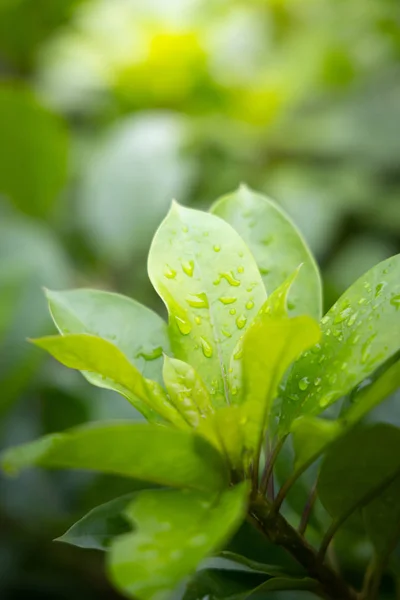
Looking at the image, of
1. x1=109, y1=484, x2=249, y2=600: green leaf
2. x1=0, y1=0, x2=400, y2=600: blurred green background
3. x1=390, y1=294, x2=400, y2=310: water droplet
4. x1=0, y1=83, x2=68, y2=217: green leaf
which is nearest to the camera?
x1=109, y1=484, x2=249, y2=600: green leaf

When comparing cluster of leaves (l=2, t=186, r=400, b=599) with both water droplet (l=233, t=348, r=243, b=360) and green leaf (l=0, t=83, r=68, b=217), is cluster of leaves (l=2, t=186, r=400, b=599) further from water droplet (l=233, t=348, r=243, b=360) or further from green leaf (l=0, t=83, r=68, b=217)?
green leaf (l=0, t=83, r=68, b=217)

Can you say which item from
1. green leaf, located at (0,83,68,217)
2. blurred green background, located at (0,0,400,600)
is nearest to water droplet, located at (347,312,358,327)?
blurred green background, located at (0,0,400,600)

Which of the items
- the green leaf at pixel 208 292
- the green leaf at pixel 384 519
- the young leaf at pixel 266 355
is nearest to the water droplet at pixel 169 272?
the green leaf at pixel 208 292

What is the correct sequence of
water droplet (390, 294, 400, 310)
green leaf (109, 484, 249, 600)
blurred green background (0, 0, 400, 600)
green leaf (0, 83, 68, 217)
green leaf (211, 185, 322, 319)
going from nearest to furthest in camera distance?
green leaf (109, 484, 249, 600), water droplet (390, 294, 400, 310), green leaf (211, 185, 322, 319), blurred green background (0, 0, 400, 600), green leaf (0, 83, 68, 217)

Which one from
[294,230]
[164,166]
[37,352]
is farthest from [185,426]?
[164,166]

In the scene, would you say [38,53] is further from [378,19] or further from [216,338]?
[216,338]
